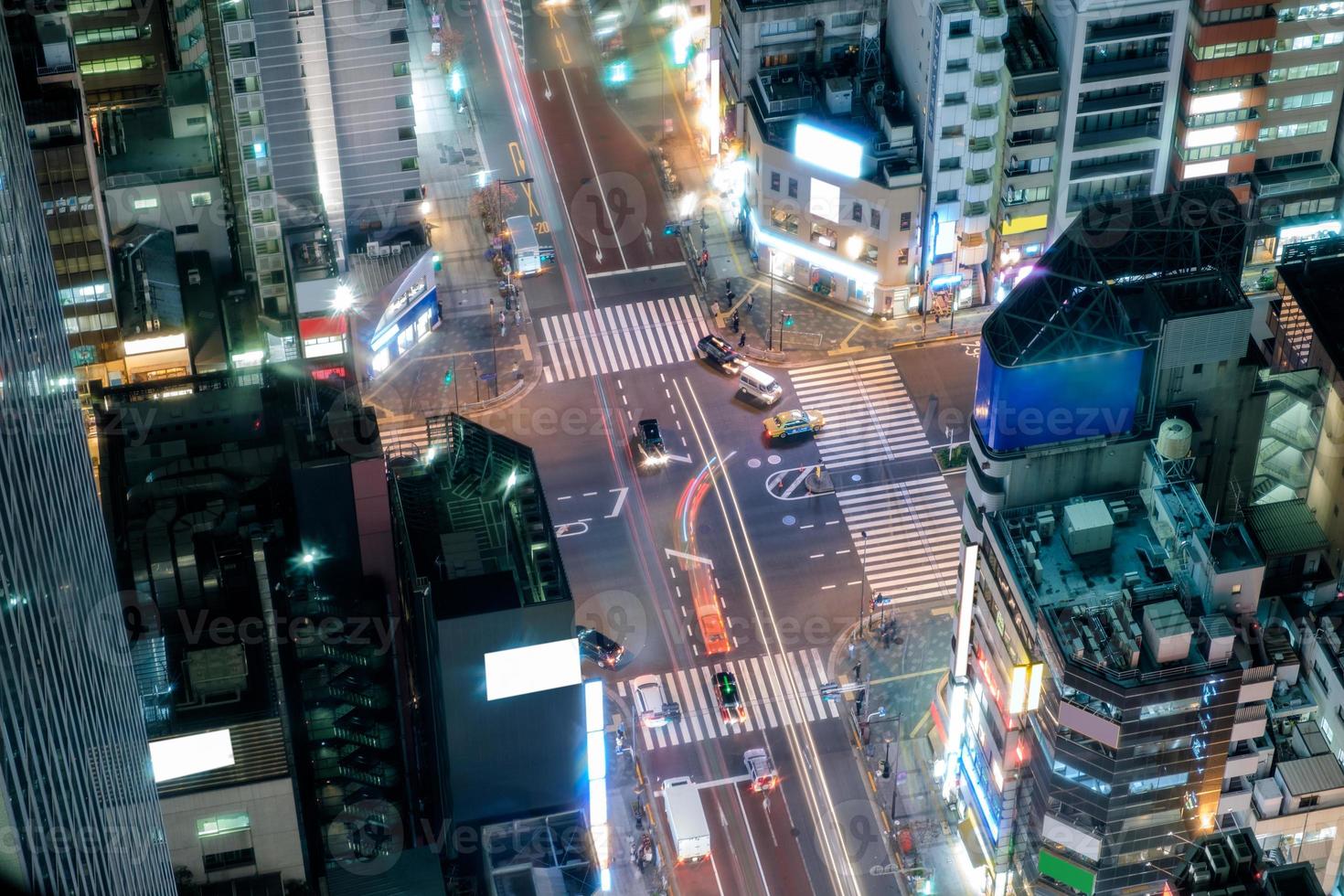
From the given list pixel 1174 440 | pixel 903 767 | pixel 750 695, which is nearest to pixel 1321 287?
pixel 1174 440

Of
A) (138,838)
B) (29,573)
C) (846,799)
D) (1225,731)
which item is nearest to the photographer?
(29,573)

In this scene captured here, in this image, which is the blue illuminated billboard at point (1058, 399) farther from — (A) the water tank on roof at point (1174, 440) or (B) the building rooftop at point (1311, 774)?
(B) the building rooftop at point (1311, 774)

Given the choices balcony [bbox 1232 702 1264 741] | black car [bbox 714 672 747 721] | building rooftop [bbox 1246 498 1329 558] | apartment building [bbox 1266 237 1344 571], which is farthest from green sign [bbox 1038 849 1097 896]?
black car [bbox 714 672 747 721]

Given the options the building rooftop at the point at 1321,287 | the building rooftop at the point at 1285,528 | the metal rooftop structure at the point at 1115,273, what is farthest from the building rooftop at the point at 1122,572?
the building rooftop at the point at 1321,287

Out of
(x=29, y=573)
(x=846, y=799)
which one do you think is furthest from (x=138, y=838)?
(x=846, y=799)

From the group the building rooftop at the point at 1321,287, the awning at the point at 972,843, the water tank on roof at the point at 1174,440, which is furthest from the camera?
the awning at the point at 972,843

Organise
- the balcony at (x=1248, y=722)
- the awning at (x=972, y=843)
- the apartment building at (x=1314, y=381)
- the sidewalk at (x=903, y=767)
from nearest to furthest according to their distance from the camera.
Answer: the balcony at (x=1248, y=722)
the apartment building at (x=1314, y=381)
the awning at (x=972, y=843)
the sidewalk at (x=903, y=767)

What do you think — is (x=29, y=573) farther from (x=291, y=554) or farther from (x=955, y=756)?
(x=955, y=756)
